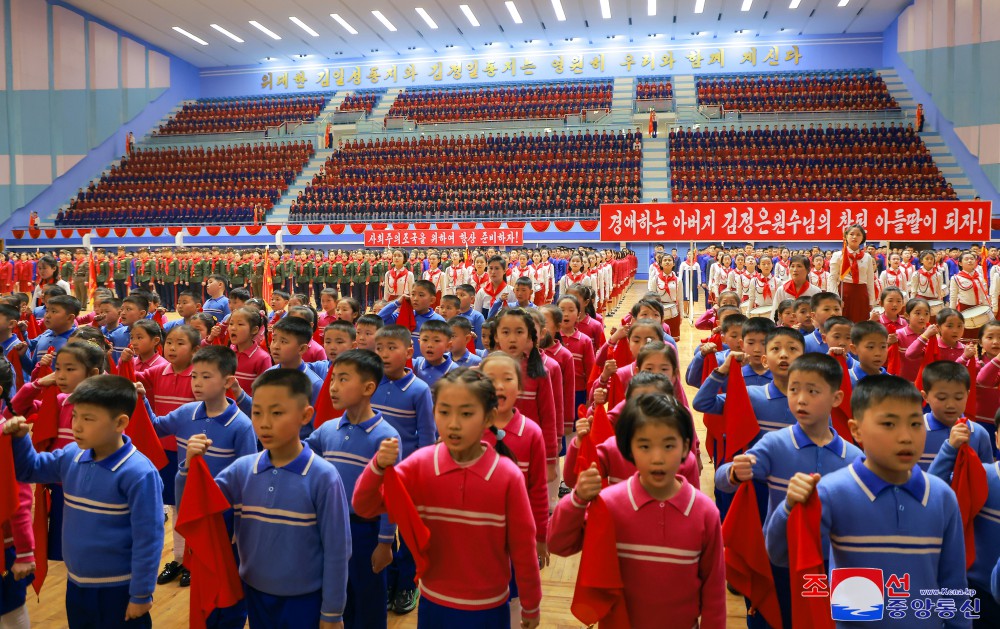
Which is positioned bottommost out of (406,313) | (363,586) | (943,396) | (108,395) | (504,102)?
(363,586)

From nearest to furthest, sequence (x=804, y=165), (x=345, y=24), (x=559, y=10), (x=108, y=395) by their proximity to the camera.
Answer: (x=108, y=395), (x=804, y=165), (x=559, y=10), (x=345, y=24)

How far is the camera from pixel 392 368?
3.44m

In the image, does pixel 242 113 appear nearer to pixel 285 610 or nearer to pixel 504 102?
pixel 504 102

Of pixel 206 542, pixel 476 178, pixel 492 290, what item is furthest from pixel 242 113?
pixel 206 542

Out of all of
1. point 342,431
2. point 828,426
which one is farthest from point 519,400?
point 828,426

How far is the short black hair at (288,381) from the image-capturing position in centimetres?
233

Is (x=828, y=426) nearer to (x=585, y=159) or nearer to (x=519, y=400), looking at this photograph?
(x=519, y=400)

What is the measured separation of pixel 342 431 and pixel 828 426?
75.7 inches

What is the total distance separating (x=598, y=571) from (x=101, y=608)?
1807 millimetres

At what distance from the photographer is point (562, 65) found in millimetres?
32188

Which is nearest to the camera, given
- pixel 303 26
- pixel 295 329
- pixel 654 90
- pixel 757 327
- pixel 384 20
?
pixel 757 327

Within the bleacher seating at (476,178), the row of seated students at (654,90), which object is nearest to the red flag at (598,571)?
the bleacher seating at (476,178)

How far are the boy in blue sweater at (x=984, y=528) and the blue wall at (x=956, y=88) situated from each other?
60.6ft
